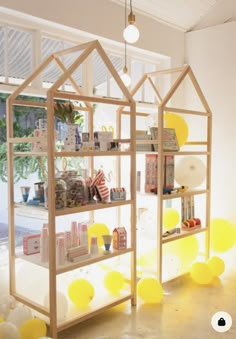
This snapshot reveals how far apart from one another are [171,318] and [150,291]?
286 millimetres

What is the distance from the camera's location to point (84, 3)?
10.2 ft

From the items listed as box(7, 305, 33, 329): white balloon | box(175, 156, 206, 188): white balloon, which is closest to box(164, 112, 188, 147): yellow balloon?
box(175, 156, 206, 188): white balloon

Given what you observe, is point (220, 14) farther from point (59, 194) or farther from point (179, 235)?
point (59, 194)

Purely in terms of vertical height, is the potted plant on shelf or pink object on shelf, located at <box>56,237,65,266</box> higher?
the potted plant on shelf

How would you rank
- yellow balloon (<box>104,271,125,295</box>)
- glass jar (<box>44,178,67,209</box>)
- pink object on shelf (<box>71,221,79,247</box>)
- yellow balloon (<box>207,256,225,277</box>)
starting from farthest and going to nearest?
1. yellow balloon (<box>207,256,225,277</box>)
2. yellow balloon (<box>104,271,125,295</box>)
3. pink object on shelf (<box>71,221,79,247</box>)
4. glass jar (<box>44,178,67,209</box>)

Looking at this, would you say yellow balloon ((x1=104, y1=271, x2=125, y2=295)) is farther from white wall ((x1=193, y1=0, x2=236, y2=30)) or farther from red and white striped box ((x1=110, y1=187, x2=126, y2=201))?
white wall ((x1=193, y1=0, x2=236, y2=30))

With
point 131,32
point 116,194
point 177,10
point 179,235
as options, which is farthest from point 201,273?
point 177,10

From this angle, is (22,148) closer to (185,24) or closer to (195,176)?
(195,176)

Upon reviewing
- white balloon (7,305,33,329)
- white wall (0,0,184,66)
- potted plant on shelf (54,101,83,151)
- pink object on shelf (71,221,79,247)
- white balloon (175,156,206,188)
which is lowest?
white balloon (7,305,33,329)

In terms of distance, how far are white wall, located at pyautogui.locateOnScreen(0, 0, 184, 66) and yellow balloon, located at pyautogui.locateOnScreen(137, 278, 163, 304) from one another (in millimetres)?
2053

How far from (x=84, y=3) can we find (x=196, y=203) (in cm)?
223

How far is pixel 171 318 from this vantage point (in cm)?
268

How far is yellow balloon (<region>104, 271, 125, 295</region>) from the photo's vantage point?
294 centimetres

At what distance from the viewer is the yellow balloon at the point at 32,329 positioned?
2201 mm
